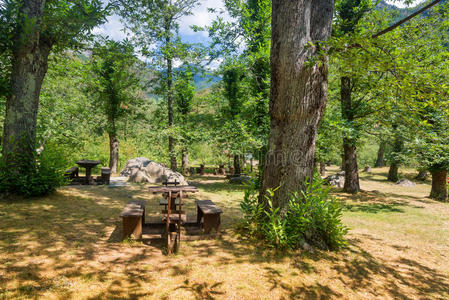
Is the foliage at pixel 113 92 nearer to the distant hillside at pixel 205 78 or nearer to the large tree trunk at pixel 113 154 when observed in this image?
the large tree trunk at pixel 113 154

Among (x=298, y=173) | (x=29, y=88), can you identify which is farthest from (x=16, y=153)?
(x=298, y=173)

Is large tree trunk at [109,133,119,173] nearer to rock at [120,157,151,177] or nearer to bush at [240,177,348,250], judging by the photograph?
rock at [120,157,151,177]

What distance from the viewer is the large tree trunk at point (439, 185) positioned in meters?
11.6

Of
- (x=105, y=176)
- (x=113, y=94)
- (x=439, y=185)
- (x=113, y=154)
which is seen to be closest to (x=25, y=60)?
(x=105, y=176)

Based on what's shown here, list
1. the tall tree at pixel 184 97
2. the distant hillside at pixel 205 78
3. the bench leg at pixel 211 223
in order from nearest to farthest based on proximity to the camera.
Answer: the bench leg at pixel 211 223 → the distant hillside at pixel 205 78 → the tall tree at pixel 184 97

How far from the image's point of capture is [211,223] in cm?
512

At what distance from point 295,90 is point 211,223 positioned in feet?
11.1

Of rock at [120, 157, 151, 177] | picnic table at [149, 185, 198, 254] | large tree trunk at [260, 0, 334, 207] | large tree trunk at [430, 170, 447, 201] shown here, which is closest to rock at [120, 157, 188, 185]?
rock at [120, 157, 151, 177]

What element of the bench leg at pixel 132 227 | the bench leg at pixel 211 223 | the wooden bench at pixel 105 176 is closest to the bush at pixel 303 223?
the bench leg at pixel 211 223

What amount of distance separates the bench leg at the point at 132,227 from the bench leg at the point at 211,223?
1398 mm

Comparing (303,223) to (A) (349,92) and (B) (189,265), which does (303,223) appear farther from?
(A) (349,92)

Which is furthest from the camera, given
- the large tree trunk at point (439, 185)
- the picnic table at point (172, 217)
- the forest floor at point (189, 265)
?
the large tree trunk at point (439, 185)

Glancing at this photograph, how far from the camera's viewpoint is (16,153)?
634cm

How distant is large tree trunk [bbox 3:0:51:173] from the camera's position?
6316mm
